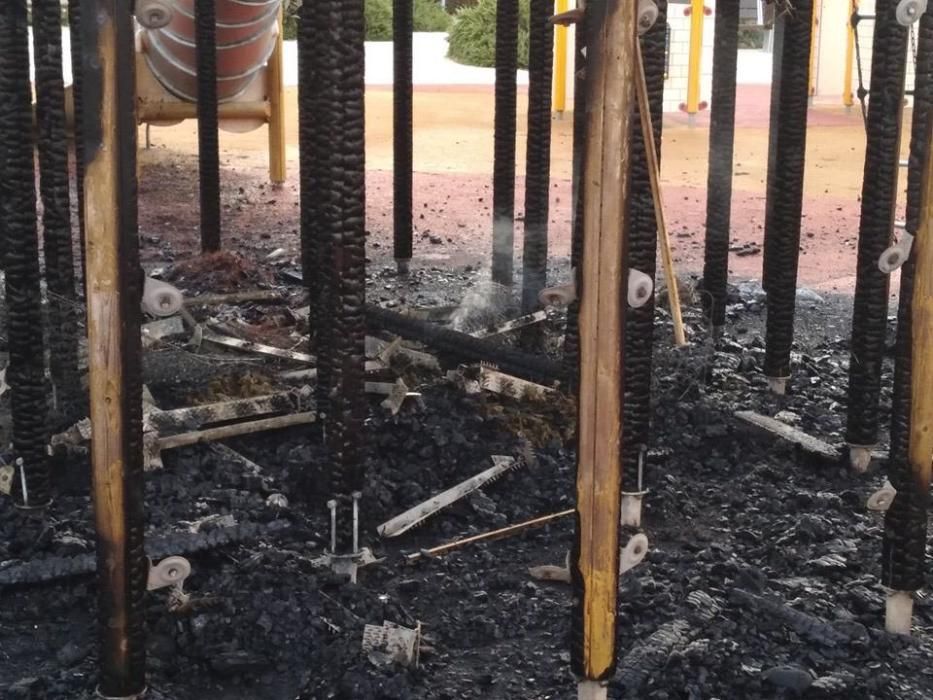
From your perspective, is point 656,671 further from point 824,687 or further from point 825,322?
point 825,322

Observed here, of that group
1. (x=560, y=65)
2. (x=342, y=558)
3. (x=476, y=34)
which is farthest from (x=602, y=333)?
(x=476, y=34)

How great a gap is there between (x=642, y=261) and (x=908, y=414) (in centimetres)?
101

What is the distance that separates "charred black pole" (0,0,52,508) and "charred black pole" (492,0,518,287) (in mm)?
3288

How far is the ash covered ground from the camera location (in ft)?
12.4

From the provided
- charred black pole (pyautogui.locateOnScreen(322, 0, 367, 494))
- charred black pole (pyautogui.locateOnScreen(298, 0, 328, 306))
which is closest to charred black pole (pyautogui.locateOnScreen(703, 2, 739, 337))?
charred black pole (pyautogui.locateOnScreen(298, 0, 328, 306))

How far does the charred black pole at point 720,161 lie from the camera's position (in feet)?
22.2

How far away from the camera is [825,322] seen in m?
7.96

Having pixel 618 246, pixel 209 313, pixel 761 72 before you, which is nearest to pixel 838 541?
pixel 618 246

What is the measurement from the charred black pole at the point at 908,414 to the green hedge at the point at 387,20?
58.6ft

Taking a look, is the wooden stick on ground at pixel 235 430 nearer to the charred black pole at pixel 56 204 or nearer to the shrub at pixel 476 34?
the charred black pole at pixel 56 204

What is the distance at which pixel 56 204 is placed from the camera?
502 cm

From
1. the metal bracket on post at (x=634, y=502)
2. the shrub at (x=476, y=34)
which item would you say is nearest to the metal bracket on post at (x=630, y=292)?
the metal bracket on post at (x=634, y=502)

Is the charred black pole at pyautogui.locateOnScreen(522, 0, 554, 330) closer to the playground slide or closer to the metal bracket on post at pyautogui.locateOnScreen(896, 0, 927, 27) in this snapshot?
the metal bracket on post at pyautogui.locateOnScreen(896, 0, 927, 27)

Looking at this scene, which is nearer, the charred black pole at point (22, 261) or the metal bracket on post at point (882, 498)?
the metal bracket on post at point (882, 498)
